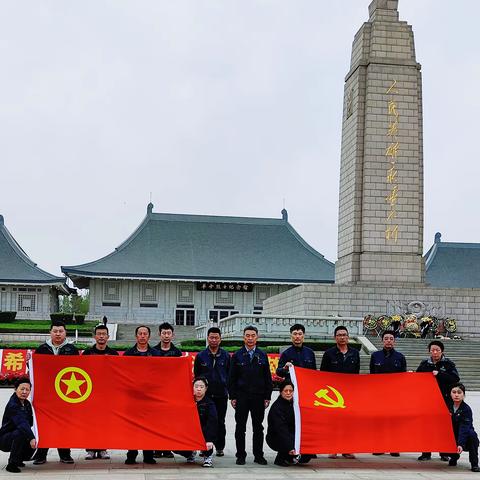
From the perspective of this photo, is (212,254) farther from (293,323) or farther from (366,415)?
(366,415)

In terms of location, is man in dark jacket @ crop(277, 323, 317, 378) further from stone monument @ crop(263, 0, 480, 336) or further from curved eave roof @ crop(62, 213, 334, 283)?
curved eave roof @ crop(62, 213, 334, 283)

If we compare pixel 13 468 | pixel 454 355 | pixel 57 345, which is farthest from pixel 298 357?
pixel 454 355

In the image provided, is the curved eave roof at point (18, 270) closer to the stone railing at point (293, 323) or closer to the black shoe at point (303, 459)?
the stone railing at point (293, 323)

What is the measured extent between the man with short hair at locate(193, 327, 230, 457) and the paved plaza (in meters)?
0.33

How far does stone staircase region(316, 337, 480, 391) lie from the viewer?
19438 mm

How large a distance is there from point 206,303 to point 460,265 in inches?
498

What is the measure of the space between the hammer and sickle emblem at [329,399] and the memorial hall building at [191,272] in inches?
1234

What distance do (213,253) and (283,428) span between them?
35.0 m

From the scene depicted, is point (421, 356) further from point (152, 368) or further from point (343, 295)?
point (152, 368)

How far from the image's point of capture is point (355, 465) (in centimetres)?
827

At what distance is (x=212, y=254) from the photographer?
43031 millimetres

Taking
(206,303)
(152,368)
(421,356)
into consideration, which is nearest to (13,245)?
(206,303)

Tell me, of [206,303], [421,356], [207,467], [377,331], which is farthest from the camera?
[206,303]

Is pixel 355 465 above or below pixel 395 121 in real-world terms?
below
